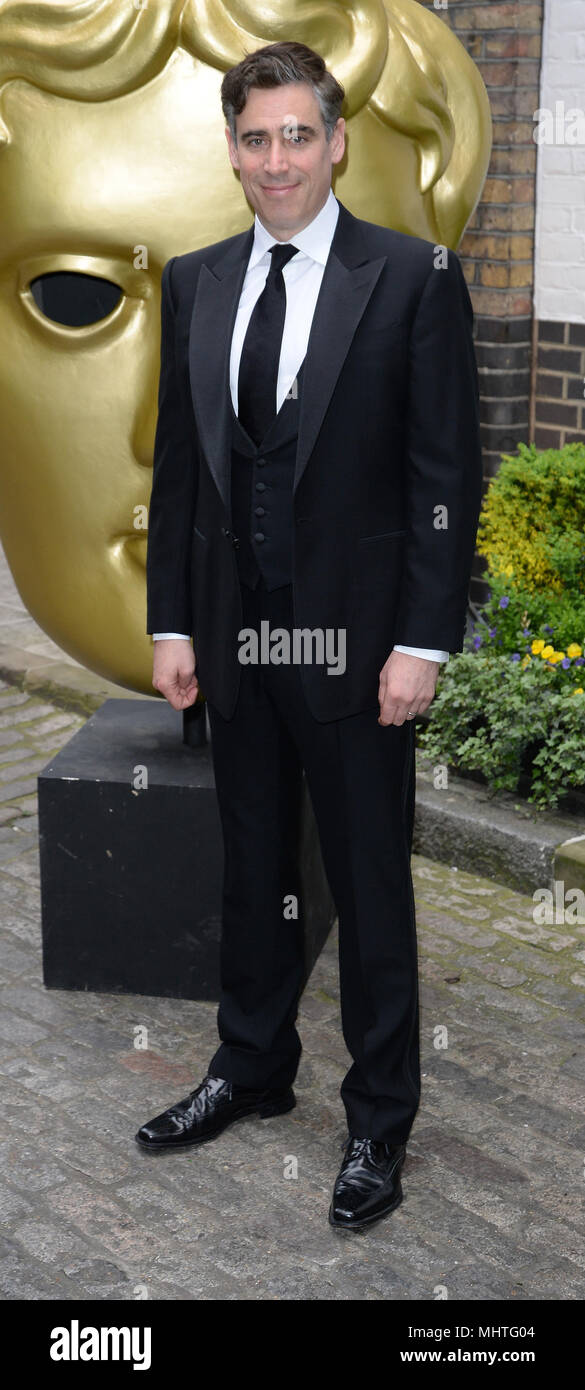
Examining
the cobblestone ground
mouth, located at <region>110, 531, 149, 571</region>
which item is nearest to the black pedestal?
the cobblestone ground

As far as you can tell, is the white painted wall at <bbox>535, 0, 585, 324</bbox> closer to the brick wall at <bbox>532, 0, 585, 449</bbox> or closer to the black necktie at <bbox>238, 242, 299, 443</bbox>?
the brick wall at <bbox>532, 0, 585, 449</bbox>

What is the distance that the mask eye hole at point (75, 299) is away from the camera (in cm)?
407

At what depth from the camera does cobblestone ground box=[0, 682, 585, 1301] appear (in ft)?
10.3

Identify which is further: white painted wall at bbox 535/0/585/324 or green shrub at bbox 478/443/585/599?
white painted wall at bbox 535/0/585/324

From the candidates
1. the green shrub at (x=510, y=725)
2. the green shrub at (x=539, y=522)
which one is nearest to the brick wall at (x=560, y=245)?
the green shrub at (x=539, y=522)

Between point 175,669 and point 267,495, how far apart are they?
516 mm

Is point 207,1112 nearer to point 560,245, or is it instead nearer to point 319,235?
point 319,235

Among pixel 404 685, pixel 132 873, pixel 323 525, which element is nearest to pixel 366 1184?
pixel 404 685

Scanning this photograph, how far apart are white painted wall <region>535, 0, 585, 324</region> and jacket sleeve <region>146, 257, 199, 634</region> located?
9.80ft

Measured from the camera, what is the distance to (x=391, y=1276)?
10.2 ft

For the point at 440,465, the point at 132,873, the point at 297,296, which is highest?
the point at 297,296

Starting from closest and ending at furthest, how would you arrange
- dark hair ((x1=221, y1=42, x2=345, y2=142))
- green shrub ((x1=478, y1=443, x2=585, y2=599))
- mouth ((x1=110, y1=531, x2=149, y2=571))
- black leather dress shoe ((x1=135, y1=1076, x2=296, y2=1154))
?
dark hair ((x1=221, y1=42, x2=345, y2=142)) → black leather dress shoe ((x1=135, y1=1076, x2=296, y2=1154)) → mouth ((x1=110, y1=531, x2=149, y2=571)) → green shrub ((x1=478, y1=443, x2=585, y2=599))

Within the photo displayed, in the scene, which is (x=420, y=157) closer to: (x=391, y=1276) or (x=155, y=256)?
(x=155, y=256)

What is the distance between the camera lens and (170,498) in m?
3.32
